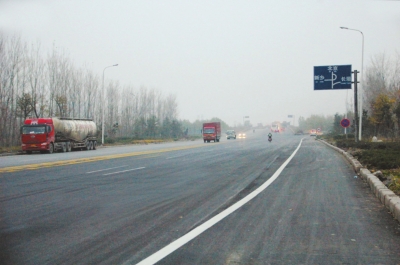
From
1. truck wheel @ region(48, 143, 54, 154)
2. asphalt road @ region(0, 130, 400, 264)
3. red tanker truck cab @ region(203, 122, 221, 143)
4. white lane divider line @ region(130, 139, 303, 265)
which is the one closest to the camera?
white lane divider line @ region(130, 139, 303, 265)

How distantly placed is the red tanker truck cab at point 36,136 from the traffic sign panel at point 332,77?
22.7m

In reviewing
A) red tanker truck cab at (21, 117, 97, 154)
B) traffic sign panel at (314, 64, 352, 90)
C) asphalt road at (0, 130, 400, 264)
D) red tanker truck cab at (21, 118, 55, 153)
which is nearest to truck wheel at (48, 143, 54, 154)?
red tanker truck cab at (21, 117, 97, 154)

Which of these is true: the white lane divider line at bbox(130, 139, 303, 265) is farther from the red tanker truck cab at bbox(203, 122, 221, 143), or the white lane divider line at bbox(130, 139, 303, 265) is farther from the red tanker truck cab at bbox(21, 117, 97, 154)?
the red tanker truck cab at bbox(203, 122, 221, 143)

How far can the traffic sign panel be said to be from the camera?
1293 inches

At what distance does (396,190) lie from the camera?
910 cm

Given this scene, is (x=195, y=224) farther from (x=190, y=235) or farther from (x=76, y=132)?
(x=76, y=132)

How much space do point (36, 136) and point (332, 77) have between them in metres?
24.8

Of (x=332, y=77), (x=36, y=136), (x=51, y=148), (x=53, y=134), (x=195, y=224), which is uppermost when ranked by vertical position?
(x=332, y=77)

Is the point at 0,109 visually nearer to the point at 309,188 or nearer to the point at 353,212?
the point at 309,188

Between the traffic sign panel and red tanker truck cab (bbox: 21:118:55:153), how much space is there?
22.7m

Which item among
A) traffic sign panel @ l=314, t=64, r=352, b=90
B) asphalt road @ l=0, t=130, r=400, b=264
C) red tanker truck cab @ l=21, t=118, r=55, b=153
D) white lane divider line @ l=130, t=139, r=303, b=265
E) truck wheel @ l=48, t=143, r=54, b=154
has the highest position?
traffic sign panel @ l=314, t=64, r=352, b=90

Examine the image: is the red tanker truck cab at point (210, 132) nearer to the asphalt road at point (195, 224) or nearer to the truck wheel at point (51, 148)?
the truck wheel at point (51, 148)

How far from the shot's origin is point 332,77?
109 feet

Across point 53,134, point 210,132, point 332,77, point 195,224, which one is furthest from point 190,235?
point 210,132
